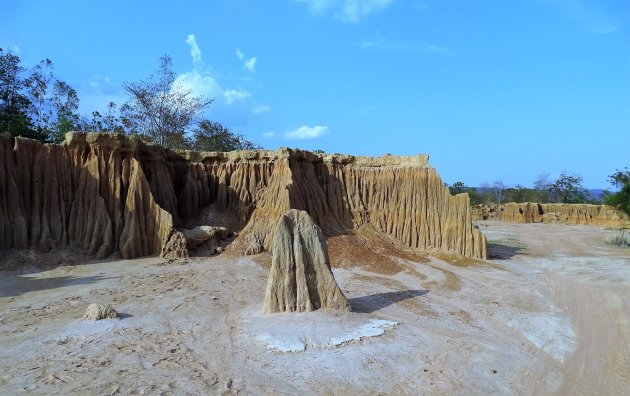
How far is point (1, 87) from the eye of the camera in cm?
2636

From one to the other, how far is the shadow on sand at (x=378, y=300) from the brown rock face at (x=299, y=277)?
855 mm

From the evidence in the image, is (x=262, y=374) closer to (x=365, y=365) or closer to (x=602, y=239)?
(x=365, y=365)

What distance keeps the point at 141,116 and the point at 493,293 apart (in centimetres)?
2645

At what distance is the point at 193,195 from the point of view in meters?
18.9

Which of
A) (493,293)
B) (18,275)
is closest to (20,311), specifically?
(18,275)

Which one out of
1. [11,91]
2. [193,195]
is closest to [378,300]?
[193,195]

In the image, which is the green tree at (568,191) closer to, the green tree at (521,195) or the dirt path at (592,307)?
the green tree at (521,195)

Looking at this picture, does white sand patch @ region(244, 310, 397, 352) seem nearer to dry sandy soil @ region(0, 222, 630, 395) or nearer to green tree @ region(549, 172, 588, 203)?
dry sandy soil @ region(0, 222, 630, 395)

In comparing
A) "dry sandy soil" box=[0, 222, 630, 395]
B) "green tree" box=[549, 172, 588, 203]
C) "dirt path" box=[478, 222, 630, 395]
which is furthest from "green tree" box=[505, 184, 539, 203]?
"dry sandy soil" box=[0, 222, 630, 395]

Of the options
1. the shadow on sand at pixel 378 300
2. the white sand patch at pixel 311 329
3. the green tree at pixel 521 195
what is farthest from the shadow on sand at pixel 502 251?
the green tree at pixel 521 195

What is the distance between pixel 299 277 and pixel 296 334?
4.66ft

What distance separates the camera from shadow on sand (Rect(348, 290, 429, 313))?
10.1 meters

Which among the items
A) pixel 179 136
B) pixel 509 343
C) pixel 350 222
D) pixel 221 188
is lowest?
pixel 509 343

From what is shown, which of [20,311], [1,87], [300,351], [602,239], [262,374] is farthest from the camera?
[602,239]
